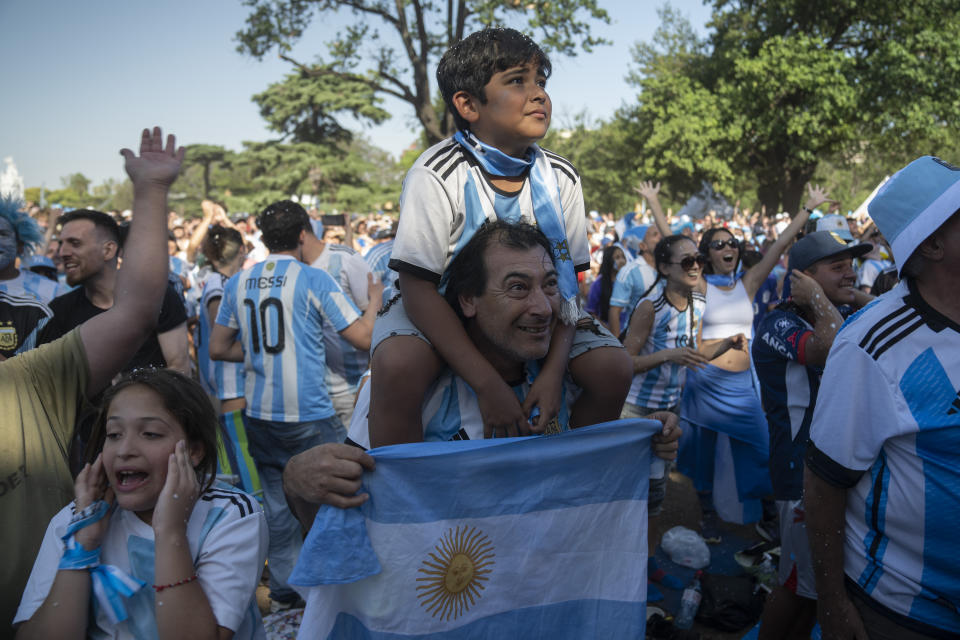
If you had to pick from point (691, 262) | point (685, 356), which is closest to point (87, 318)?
point (685, 356)

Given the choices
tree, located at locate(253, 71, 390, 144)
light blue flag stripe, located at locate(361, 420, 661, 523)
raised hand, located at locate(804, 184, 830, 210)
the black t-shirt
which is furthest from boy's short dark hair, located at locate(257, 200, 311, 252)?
tree, located at locate(253, 71, 390, 144)

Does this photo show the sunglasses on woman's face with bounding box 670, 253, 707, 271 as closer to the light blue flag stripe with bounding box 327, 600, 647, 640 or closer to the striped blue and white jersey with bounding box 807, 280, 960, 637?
the striped blue and white jersey with bounding box 807, 280, 960, 637

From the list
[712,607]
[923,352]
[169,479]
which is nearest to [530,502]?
[169,479]

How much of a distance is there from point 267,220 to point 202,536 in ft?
11.1

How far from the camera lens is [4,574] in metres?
2.04

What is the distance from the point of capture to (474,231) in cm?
225

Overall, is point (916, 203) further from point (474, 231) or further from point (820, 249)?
point (820, 249)

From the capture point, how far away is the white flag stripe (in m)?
1.95

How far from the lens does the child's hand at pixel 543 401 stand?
6.96ft

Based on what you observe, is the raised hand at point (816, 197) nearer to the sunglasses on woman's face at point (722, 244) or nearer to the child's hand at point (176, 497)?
the sunglasses on woman's face at point (722, 244)

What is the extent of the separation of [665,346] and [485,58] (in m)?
3.65

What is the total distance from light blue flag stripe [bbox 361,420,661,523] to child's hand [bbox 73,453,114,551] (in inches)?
30.1

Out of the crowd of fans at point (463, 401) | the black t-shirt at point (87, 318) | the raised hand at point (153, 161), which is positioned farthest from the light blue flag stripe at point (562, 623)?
the black t-shirt at point (87, 318)

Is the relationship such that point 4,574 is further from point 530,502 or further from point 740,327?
point 740,327
